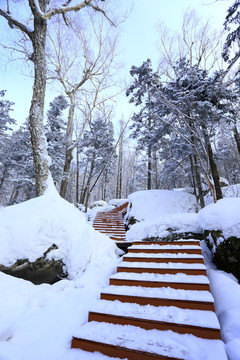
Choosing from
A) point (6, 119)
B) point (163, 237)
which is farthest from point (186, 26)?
point (6, 119)

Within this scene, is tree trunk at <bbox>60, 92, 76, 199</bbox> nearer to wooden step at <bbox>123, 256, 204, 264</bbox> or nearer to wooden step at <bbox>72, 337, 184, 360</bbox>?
wooden step at <bbox>123, 256, 204, 264</bbox>

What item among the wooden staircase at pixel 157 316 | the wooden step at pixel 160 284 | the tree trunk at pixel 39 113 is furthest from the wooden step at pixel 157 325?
the tree trunk at pixel 39 113

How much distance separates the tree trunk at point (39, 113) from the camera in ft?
14.4

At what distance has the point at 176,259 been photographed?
2814mm

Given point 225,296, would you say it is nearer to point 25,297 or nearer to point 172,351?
point 172,351

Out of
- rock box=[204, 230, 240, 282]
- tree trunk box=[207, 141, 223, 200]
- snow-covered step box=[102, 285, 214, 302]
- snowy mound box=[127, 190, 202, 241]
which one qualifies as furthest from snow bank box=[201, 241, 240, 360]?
tree trunk box=[207, 141, 223, 200]

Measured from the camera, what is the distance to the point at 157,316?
1.79 meters

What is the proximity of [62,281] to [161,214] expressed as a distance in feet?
19.1

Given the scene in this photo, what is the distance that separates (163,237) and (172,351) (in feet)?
9.16

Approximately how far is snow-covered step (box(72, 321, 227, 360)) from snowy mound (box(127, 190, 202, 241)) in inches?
105

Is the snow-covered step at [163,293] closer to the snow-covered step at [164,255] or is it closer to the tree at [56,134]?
the snow-covered step at [164,255]

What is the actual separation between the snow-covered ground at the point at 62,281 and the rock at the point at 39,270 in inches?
3.9

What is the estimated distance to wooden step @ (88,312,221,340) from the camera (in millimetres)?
1555

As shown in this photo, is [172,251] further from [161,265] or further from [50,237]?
[50,237]
